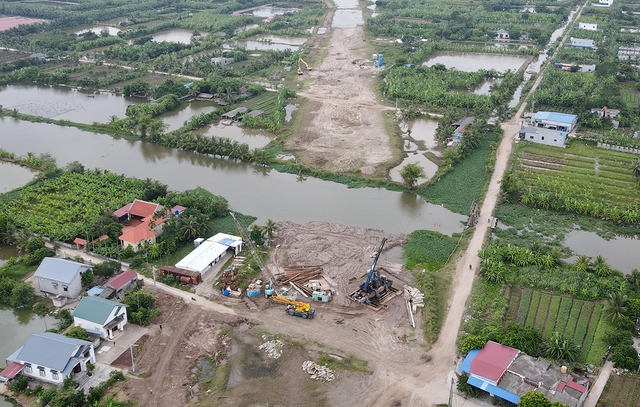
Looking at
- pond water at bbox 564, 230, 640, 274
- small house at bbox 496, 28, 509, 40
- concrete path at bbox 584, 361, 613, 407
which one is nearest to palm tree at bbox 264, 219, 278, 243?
pond water at bbox 564, 230, 640, 274

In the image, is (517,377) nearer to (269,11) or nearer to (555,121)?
(555,121)

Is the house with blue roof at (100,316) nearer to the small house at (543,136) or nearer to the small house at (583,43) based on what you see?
the small house at (543,136)

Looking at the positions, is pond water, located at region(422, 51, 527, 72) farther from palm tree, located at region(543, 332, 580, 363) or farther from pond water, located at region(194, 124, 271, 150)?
palm tree, located at region(543, 332, 580, 363)

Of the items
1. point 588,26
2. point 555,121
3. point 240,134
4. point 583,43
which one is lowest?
point 240,134

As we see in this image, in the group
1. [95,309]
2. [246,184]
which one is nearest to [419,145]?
[246,184]

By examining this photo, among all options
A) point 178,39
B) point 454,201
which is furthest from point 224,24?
point 454,201
